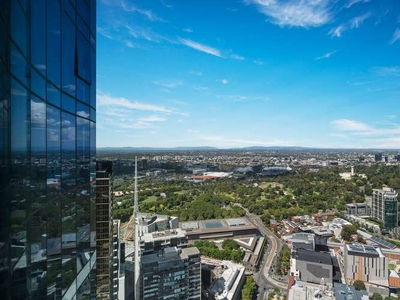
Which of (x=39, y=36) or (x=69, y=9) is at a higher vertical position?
(x=69, y=9)

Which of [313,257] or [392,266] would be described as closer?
[313,257]

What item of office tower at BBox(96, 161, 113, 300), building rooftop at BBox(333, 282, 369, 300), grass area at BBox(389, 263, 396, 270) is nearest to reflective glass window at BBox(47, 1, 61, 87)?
office tower at BBox(96, 161, 113, 300)

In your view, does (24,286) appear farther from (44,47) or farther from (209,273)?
(209,273)

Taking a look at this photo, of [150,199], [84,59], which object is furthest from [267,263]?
[84,59]

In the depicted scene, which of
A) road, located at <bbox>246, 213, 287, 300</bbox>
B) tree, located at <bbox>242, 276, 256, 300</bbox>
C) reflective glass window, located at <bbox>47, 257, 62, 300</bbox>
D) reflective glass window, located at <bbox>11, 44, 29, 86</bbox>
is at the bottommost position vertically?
road, located at <bbox>246, 213, 287, 300</bbox>

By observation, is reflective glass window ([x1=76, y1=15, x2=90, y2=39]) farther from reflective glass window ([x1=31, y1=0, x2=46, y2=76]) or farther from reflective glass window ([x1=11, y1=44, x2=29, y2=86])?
reflective glass window ([x1=11, y1=44, x2=29, y2=86])

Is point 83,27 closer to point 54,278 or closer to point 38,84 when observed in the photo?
point 38,84
